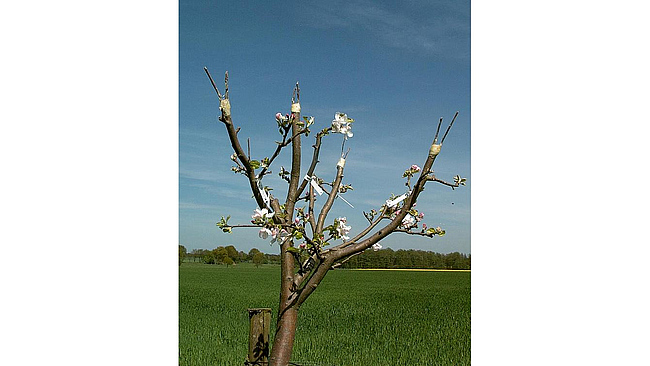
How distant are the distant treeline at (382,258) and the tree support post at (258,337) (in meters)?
1.86

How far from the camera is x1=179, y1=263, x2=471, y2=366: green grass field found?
11.1 ft

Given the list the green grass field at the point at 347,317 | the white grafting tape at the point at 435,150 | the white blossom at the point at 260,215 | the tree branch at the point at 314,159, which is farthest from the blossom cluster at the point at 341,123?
the green grass field at the point at 347,317

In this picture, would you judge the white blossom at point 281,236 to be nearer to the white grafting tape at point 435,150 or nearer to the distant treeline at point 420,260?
the white grafting tape at point 435,150

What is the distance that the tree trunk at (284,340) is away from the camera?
1764 millimetres

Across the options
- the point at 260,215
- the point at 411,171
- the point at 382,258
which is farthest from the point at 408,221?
the point at 382,258

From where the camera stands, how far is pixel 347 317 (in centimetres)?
395

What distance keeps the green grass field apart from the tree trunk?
137cm

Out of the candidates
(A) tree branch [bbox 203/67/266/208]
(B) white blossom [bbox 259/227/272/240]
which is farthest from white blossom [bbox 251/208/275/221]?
(A) tree branch [bbox 203/67/266/208]

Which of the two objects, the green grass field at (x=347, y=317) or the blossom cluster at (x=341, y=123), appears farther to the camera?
the green grass field at (x=347, y=317)

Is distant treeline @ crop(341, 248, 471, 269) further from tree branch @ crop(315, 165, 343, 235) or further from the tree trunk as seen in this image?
the tree trunk
